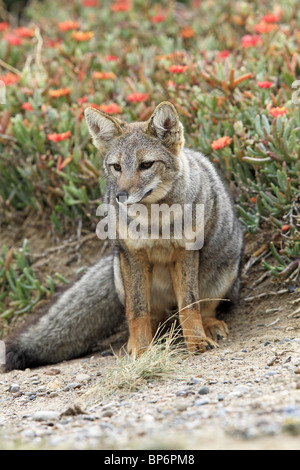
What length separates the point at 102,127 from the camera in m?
5.11

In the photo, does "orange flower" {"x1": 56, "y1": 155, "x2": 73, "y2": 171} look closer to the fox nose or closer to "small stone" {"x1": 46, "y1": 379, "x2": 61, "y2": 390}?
the fox nose

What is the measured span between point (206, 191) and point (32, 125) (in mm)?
2690

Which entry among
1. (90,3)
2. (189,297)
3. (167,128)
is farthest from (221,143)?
(90,3)

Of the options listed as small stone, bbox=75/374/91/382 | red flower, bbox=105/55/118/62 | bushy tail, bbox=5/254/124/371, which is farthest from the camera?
red flower, bbox=105/55/118/62

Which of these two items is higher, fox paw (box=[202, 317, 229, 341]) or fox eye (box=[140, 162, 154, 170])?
fox eye (box=[140, 162, 154, 170])

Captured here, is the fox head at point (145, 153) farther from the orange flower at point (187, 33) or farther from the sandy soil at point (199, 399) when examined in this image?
the orange flower at point (187, 33)

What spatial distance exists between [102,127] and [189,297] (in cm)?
148

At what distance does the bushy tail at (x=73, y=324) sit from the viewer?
5699 mm

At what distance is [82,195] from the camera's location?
6629 mm

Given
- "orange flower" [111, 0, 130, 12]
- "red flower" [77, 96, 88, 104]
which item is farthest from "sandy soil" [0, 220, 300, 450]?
"orange flower" [111, 0, 130, 12]

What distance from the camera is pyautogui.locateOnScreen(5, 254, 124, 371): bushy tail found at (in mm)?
5699

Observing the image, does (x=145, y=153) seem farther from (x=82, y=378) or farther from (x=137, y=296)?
(x=82, y=378)
